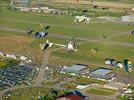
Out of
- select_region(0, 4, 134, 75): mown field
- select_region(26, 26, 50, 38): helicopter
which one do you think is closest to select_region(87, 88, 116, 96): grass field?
select_region(0, 4, 134, 75): mown field

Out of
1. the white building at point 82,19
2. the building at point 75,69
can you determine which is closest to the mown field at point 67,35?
the white building at point 82,19

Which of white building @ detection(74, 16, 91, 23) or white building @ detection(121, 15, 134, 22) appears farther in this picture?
white building @ detection(121, 15, 134, 22)

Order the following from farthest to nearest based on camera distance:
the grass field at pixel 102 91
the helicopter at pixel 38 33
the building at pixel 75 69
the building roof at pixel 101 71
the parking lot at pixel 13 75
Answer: the helicopter at pixel 38 33 < the building at pixel 75 69 < the building roof at pixel 101 71 < the parking lot at pixel 13 75 < the grass field at pixel 102 91

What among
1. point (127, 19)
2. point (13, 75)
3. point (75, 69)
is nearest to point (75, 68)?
point (75, 69)

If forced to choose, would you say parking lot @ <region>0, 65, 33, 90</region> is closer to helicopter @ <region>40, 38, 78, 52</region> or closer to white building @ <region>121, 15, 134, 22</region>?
helicopter @ <region>40, 38, 78, 52</region>

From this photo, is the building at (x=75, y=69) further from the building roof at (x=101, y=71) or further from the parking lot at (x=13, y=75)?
the parking lot at (x=13, y=75)

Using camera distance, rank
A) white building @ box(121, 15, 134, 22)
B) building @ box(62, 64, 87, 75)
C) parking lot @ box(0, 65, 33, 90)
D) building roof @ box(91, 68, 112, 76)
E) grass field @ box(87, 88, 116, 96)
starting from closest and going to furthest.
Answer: grass field @ box(87, 88, 116, 96)
parking lot @ box(0, 65, 33, 90)
building roof @ box(91, 68, 112, 76)
building @ box(62, 64, 87, 75)
white building @ box(121, 15, 134, 22)

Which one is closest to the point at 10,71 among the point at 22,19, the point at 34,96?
the point at 34,96

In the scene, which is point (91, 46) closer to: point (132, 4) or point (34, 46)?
point (34, 46)
